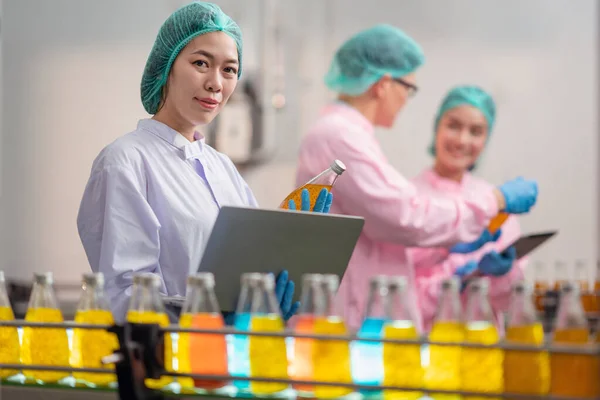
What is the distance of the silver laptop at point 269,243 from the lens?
1780 mm

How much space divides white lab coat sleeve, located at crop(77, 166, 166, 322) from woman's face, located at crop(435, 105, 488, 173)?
7.30ft

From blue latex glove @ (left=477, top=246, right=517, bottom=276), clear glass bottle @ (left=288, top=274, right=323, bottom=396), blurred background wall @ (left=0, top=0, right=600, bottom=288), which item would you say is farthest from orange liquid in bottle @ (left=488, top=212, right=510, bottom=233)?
clear glass bottle @ (left=288, top=274, right=323, bottom=396)

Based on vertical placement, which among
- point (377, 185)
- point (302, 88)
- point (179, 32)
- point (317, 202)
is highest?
point (302, 88)

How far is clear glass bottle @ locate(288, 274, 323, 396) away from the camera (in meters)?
1.51

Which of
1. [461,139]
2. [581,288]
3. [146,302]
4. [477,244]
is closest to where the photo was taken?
[146,302]

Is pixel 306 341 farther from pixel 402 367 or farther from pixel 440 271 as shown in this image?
pixel 440 271

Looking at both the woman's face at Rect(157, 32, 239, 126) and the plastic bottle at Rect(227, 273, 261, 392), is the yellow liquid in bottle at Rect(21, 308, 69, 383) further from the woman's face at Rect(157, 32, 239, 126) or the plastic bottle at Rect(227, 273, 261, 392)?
the woman's face at Rect(157, 32, 239, 126)

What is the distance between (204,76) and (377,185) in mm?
1076

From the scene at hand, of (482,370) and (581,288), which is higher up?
(581,288)

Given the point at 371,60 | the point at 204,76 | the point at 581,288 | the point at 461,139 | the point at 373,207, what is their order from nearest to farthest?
the point at 204,76, the point at 581,288, the point at 373,207, the point at 371,60, the point at 461,139

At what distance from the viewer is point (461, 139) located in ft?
13.8

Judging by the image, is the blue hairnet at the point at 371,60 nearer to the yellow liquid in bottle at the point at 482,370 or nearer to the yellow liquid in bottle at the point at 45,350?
the yellow liquid in bottle at the point at 45,350

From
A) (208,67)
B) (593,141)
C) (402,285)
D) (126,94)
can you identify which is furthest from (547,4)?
(402,285)

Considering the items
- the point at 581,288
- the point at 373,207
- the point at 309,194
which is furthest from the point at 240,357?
the point at 373,207
